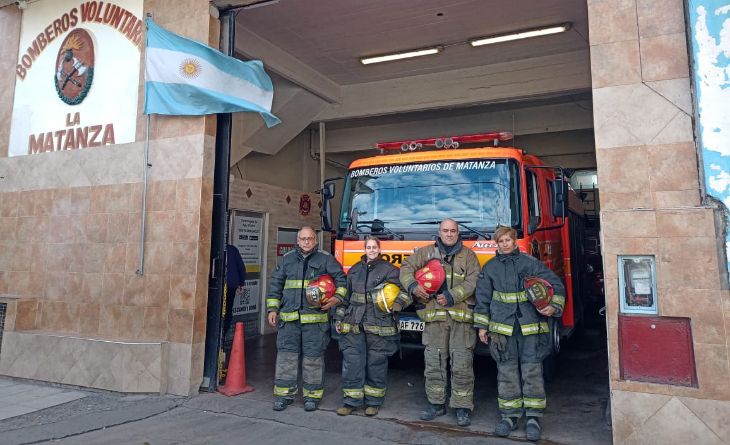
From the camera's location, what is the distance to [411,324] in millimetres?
5445

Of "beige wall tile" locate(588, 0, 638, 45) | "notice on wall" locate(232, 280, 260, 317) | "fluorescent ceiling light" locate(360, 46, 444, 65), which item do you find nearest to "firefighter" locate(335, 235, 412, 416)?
"beige wall tile" locate(588, 0, 638, 45)

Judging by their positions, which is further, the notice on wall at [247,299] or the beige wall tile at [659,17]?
the notice on wall at [247,299]

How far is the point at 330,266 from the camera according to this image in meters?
5.33

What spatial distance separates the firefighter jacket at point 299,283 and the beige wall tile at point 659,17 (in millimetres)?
3568

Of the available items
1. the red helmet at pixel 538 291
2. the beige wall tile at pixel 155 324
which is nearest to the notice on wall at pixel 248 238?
the beige wall tile at pixel 155 324

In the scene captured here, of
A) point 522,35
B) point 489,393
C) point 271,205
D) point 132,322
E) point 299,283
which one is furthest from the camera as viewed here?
point 271,205

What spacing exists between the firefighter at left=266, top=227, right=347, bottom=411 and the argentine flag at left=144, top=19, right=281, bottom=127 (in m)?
2.05

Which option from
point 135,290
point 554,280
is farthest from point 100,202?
point 554,280

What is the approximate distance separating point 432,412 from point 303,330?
1.54m

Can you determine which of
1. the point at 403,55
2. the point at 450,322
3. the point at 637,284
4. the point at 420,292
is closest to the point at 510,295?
the point at 450,322

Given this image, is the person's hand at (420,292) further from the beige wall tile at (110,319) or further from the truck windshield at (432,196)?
the beige wall tile at (110,319)

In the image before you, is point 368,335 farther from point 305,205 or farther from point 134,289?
point 305,205

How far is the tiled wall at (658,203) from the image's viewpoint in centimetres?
365

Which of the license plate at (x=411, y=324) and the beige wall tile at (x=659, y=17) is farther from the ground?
the beige wall tile at (x=659, y=17)
